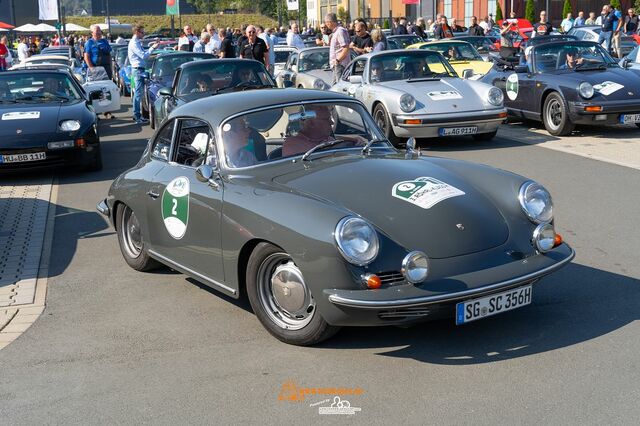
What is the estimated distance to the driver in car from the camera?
1398cm

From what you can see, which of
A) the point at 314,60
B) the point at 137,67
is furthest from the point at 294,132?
the point at 314,60

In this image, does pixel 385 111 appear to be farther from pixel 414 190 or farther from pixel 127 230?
pixel 414 190

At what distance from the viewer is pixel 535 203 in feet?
17.7

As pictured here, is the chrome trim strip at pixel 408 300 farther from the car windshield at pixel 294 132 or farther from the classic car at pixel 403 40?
the classic car at pixel 403 40

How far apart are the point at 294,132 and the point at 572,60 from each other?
9296mm

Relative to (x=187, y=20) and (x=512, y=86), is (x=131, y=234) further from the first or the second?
(x=187, y=20)

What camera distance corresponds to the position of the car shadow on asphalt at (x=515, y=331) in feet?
16.0

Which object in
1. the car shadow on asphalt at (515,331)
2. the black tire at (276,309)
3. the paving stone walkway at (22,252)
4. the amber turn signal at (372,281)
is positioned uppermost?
the amber turn signal at (372,281)

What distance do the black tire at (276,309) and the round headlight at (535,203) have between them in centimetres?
145

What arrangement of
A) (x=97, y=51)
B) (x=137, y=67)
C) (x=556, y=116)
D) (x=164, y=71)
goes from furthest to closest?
(x=97, y=51), (x=137, y=67), (x=164, y=71), (x=556, y=116)

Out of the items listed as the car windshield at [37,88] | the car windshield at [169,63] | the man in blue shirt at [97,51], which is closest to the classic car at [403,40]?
the man in blue shirt at [97,51]

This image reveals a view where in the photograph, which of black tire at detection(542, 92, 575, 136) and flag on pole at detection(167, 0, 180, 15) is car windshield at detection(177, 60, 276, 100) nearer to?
black tire at detection(542, 92, 575, 136)

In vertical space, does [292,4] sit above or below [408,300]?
above

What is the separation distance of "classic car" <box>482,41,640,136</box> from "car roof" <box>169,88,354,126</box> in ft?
25.2
